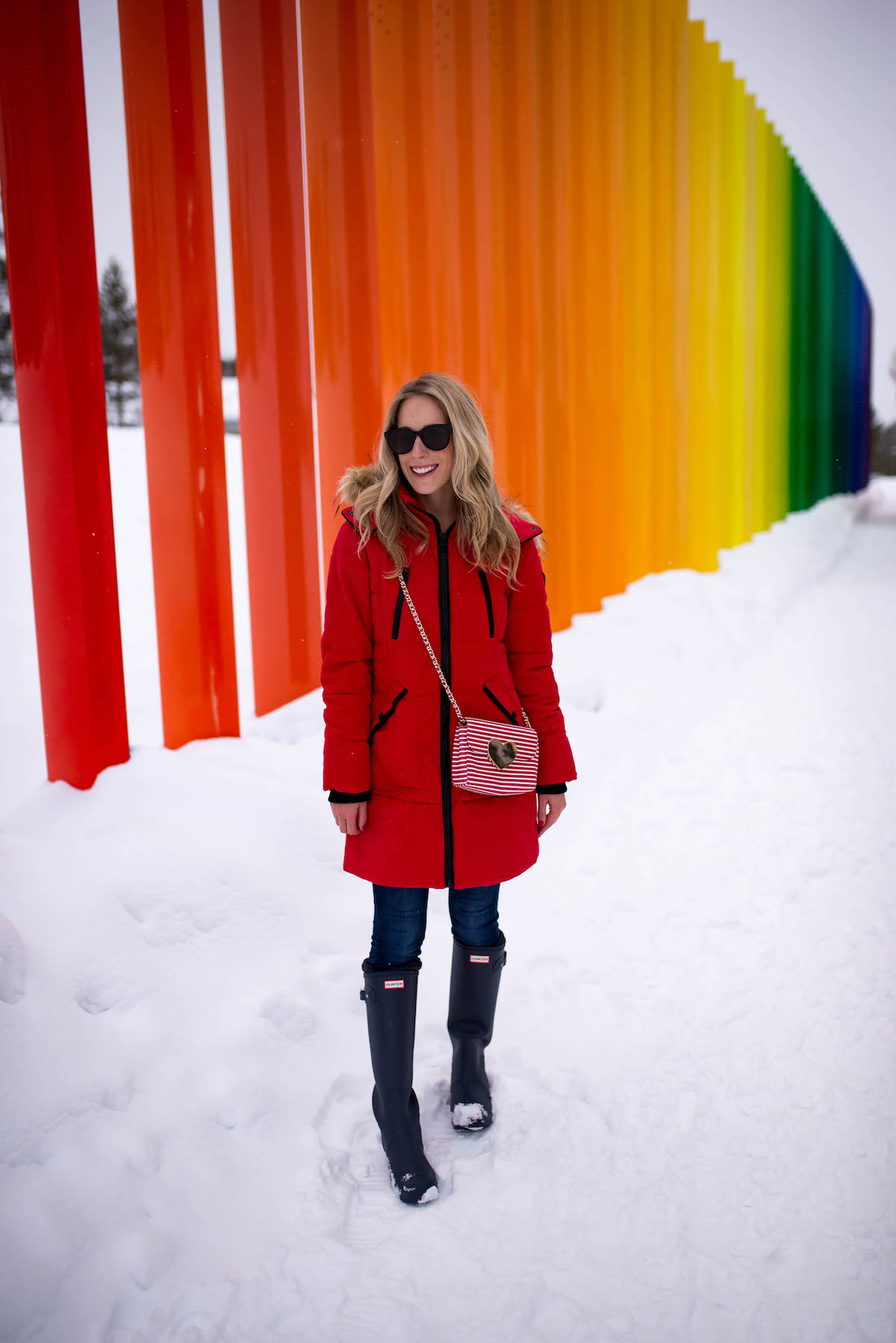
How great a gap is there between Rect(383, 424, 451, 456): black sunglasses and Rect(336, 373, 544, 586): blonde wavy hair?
27 millimetres

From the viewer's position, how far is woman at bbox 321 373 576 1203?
5.76 feet

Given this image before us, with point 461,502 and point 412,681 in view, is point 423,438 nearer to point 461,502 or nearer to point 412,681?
point 461,502

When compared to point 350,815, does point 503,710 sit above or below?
above

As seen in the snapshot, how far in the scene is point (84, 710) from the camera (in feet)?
8.68

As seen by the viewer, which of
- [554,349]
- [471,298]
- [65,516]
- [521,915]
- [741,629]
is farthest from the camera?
[741,629]

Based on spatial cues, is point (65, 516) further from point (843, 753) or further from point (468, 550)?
point (843, 753)

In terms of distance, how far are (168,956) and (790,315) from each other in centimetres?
1053

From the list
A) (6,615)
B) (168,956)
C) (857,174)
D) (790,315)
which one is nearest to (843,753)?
(168,956)

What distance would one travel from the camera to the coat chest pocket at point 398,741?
1770 mm

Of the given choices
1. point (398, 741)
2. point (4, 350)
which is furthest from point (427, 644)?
point (4, 350)

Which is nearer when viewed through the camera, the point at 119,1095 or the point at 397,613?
the point at 397,613

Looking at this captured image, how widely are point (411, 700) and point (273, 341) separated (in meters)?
1.98

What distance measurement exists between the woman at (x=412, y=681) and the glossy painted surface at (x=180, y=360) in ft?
4.15

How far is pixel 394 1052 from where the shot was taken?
183cm
